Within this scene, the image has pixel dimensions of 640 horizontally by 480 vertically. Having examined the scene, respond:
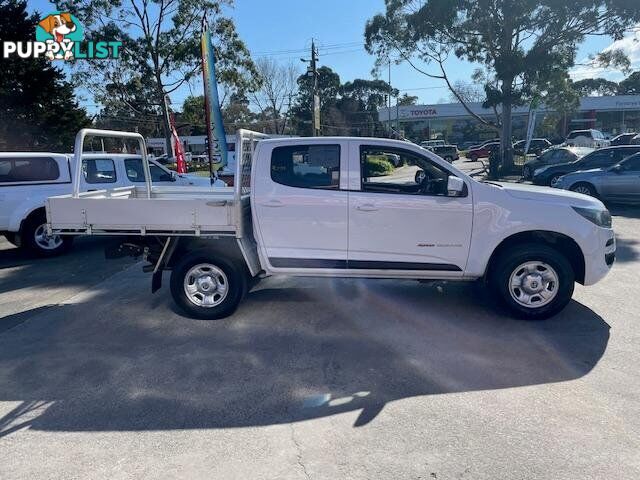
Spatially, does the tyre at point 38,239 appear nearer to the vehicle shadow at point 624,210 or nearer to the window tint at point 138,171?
the window tint at point 138,171

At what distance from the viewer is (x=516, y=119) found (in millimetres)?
59719

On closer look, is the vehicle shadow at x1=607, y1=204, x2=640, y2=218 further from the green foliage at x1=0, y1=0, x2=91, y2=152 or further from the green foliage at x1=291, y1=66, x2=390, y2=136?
the green foliage at x1=291, y1=66, x2=390, y2=136

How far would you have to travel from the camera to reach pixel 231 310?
537cm

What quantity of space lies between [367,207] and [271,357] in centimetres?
186

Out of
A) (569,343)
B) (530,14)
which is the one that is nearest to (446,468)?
(569,343)

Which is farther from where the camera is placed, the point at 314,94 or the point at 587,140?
the point at 587,140

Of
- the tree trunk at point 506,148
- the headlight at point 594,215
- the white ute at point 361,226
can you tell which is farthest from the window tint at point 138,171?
the tree trunk at point 506,148

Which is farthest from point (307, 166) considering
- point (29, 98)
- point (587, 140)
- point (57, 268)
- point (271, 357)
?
point (587, 140)

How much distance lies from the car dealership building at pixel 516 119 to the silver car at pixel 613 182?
37418 mm

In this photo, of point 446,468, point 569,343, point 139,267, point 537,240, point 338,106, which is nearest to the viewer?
point 446,468

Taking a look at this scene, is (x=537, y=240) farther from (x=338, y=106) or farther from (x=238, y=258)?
(x=338, y=106)

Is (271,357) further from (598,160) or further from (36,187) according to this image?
(598,160)

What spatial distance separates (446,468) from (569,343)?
7.89 ft

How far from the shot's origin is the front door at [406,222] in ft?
16.5
